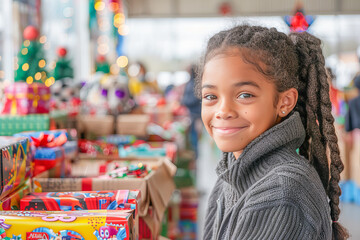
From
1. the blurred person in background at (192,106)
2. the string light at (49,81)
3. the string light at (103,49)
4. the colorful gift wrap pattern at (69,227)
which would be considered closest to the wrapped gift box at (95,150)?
the string light at (49,81)

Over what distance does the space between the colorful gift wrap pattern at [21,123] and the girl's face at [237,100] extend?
4.40 feet

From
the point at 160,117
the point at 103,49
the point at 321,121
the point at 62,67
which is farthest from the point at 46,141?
the point at 103,49

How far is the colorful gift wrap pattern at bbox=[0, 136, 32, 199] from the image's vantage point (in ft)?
4.14

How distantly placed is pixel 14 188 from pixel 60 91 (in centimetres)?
262

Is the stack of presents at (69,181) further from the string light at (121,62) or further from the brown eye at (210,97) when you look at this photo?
the string light at (121,62)

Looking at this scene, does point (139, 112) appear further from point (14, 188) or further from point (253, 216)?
point (253, 216)

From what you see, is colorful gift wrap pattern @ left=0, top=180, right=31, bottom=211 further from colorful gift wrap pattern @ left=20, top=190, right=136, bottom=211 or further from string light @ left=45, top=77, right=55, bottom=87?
string light @ left=45, top=77, right=55, bottom=87

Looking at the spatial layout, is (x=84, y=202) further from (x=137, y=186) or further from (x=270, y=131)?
(x=270, y=131)

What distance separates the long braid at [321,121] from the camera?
1.35 metres

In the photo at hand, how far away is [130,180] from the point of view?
1.59 meters

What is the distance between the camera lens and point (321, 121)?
138 centimetres

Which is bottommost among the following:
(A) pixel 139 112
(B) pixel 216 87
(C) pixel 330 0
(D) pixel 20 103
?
(A) pixel 139 112

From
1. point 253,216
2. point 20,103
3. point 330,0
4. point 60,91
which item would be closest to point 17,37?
point 60,91

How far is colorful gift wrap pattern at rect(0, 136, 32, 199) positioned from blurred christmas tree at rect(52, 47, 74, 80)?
292 cm
